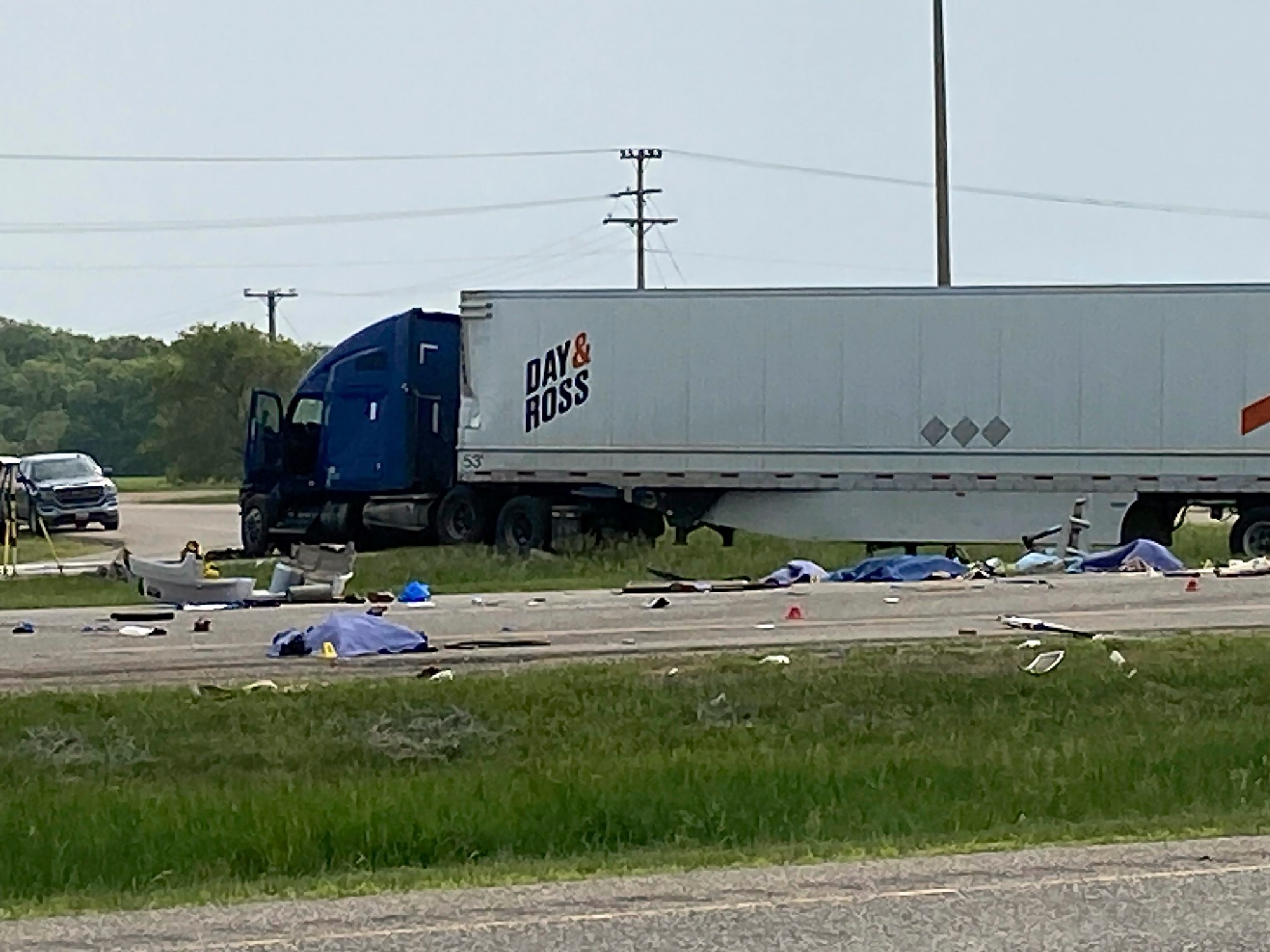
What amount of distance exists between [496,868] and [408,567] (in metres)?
17.1

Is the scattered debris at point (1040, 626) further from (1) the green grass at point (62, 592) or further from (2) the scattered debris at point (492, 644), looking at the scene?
(1) the green grass at point (62, 592)

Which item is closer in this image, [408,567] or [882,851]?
[882,851]

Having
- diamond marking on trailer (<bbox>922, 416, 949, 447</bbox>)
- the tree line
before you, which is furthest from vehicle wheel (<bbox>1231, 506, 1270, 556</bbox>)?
the tree line

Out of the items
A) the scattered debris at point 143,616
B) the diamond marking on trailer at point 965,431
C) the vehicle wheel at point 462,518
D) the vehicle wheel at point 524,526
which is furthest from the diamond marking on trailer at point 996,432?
the scattered debris at point 143,616

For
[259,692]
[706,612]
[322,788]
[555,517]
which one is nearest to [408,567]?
[555,517]

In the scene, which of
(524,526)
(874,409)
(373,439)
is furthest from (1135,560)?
(373,439)

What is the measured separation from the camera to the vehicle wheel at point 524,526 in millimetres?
28125

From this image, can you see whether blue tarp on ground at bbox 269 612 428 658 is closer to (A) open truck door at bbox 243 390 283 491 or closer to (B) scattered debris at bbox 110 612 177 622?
(B) scattered debris at bbox 110 612 177 622

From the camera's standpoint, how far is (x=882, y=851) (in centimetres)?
873

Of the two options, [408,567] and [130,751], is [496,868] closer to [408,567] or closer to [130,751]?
[130,751]

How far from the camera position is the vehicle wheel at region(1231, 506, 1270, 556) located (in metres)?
25.8

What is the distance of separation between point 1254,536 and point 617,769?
1650 cm

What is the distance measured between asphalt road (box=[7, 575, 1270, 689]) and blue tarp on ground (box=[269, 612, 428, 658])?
19cm

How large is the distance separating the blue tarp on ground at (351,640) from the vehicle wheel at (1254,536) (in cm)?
1336
